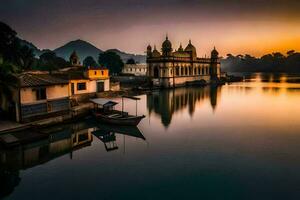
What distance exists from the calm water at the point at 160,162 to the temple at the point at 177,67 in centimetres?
4495

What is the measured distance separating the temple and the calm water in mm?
44945

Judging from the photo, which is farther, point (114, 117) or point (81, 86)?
point (81, 86)

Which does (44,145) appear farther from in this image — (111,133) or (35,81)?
(35,81)

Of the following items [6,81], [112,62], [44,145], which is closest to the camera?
[44,145]

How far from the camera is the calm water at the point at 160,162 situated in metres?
13.5

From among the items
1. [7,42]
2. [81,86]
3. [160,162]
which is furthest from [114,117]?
[7,42]

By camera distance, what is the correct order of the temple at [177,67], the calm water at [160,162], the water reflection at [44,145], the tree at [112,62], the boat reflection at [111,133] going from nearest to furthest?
the calm water at [160,162]
the water reflection at [44,145]
the boat reflection at [111,133]
the temple at [177,67]
the tree at [112,62]

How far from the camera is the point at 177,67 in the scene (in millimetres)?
79375

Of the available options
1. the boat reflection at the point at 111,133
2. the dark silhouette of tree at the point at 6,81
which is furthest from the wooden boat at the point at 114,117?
the dark silhouette of tree at the point at 6,81

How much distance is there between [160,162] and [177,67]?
64363 mm

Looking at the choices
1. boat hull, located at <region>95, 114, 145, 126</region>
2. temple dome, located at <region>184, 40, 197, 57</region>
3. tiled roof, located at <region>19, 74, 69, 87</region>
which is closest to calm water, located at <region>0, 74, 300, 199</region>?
boat hull, located at <region>95, 114, 145, 126</region>

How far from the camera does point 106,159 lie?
1856cm

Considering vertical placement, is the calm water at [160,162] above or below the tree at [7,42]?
below

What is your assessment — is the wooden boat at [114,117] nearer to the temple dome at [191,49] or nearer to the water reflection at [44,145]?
the water reflection at [44,145]
